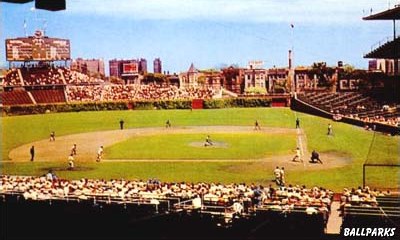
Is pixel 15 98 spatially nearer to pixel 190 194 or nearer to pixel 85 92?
pixel 85 92

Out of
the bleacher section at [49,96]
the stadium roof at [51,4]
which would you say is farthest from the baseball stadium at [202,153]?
the stadium roof at [51,4]

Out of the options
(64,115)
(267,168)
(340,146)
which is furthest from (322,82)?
(64,115)

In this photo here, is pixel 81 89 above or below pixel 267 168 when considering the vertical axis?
above

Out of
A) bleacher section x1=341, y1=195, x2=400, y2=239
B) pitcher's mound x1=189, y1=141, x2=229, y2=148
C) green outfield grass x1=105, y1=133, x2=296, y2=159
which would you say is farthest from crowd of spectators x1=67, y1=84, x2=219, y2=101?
bleacher section x1=341, y1=195, x2=400, y2=239

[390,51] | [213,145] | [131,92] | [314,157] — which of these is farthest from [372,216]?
[131,92]

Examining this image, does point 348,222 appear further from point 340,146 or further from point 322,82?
point 322,82

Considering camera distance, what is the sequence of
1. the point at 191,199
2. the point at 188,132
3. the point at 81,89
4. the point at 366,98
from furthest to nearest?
the point at 81,89, the point at 188,132, the point at 366,98, the point at 191,199

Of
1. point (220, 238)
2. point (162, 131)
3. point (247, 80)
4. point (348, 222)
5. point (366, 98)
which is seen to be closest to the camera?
point (220, 238)

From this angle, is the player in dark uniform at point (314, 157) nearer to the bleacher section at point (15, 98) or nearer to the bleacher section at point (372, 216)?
the bleacher section at point (372, 216)

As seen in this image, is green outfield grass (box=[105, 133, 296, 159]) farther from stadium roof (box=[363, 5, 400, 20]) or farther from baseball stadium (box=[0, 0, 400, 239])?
stadium roof (box=[363, 5, 400, 20])
